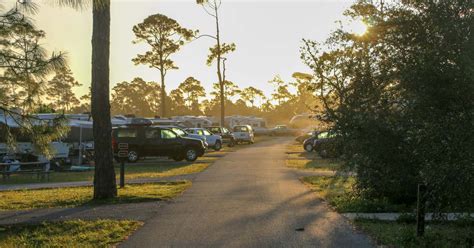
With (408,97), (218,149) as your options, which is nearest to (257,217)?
(408,97)

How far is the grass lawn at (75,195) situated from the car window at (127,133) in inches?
412

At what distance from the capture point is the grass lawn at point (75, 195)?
484 inches

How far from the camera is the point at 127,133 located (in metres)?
26.9

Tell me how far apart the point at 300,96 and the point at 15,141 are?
3872 inches

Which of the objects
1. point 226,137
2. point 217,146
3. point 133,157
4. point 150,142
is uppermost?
point 226,137

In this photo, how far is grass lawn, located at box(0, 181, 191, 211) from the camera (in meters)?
12.3

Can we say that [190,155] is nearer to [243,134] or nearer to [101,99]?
[101,99]

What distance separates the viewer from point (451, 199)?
6.59 m

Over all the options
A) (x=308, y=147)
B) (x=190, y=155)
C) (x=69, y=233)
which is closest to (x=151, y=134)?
(x=190, y=155)

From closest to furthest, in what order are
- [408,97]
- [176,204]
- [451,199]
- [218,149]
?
[451,199]
[408,97]
[176,204]
[218,149]

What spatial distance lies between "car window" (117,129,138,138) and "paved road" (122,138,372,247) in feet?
39.9

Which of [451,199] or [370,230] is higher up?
[451,199]

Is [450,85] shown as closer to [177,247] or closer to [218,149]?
[177,247]

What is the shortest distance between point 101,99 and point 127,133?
47.9 ft
